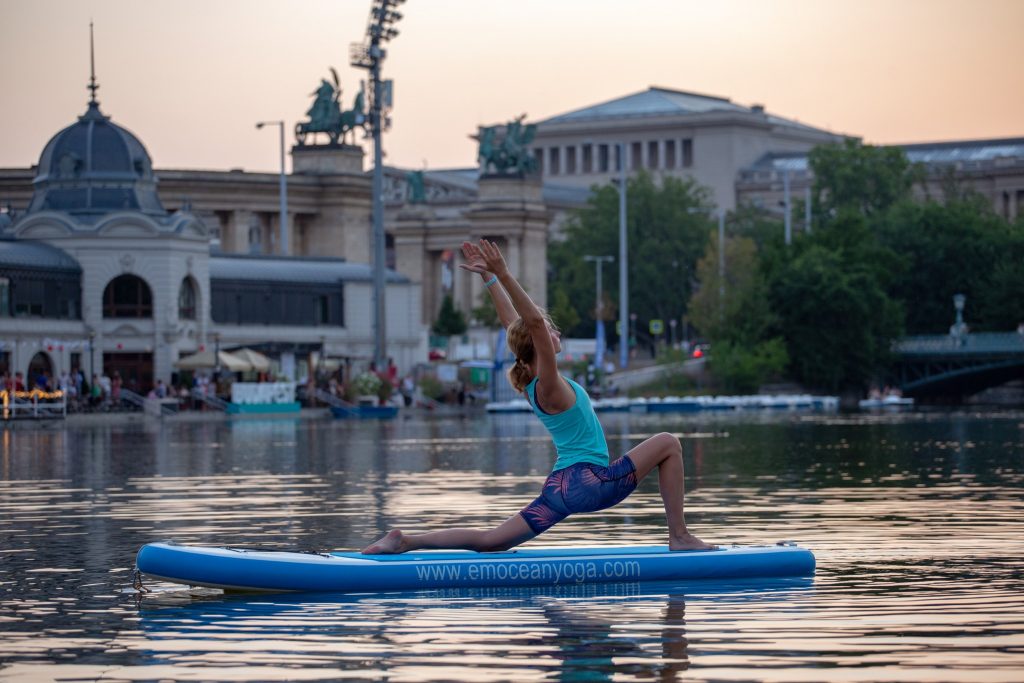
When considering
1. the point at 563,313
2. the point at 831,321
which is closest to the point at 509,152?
the point at 563,313

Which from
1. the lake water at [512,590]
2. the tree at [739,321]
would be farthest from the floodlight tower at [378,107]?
the lake water at [512,590]

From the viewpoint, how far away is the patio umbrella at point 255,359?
7506 cm

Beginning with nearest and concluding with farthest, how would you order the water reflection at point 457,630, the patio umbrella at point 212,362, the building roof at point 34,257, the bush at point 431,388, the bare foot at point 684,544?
1. the water reflection at point 457,630
2. the bare foot at point 684,544
3. the building roof at point 34,257
4. the patio umbrella at point 212,362
5. the bush at point 431,388

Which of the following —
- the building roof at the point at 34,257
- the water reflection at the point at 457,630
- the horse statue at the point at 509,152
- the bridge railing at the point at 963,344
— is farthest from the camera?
the horse statue at the point at 509,152

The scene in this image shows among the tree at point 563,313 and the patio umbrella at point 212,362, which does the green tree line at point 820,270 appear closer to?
the tree at point 563,313

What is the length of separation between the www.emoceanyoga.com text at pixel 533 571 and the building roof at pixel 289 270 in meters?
70.9

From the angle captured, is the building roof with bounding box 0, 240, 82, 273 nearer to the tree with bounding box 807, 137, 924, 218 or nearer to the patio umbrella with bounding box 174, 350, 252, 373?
the patio umbrella with bounding box 174, 350, 252, 373

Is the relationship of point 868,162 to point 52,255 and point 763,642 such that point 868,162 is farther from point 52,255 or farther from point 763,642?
point 763,642

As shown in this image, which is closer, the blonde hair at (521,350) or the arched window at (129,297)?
the blonde hair at (521,350)

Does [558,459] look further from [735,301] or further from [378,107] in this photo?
[735,301]

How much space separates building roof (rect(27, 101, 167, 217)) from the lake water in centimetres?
4383

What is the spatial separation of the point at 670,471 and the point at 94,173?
2663 inches

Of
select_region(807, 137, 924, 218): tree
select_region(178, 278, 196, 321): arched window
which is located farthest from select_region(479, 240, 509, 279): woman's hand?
select_region(807, 137, 924, 218): tree

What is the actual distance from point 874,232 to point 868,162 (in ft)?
65.9
